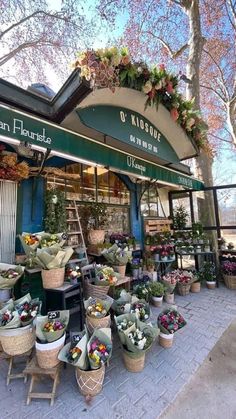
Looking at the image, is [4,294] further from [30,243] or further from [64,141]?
[64,141]

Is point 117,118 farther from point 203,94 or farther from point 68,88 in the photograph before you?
point 203,94

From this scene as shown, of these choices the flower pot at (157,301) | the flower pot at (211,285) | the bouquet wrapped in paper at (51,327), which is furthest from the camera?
the flower pot at (211,285)

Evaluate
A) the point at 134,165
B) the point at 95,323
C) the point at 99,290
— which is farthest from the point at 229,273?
the point at 95,323

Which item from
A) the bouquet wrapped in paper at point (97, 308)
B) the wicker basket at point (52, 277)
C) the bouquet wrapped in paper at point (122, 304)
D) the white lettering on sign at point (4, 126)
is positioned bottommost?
the bouquet wrapped in paper at point (122, 304)

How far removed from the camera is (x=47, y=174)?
3.71m

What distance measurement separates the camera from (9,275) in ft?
8.61

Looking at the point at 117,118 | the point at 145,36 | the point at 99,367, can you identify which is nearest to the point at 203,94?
the point at 145,36

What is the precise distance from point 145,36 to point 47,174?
832 cm

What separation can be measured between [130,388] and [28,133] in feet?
9.20

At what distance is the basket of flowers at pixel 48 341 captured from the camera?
2037 mm

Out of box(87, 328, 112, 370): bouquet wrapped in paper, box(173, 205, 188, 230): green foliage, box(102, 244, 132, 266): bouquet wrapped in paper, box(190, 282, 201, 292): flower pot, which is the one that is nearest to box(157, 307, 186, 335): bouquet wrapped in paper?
box(87, 328, 112, 370): bouquet wrapped in paper

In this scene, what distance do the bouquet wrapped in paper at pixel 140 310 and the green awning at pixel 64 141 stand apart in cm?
204

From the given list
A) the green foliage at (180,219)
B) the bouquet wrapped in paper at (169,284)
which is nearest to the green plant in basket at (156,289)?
the bouquet wrapped in paper at (169,284)

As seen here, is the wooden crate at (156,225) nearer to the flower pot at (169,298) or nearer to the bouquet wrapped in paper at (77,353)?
the flower pot at (169,298)
